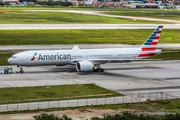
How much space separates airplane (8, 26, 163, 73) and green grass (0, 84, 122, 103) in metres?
11.8

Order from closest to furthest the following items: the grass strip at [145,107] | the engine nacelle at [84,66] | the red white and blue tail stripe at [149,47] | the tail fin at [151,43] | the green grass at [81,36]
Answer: the grass strip at [145,107] → the engine nacelle at [84,66] → the red white and blue tail stripe at [149,47] → the tail fin at [151,43] → the green grass at [81,36]

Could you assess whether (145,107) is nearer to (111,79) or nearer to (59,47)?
(111,79)

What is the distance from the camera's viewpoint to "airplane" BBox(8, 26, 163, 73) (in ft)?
218

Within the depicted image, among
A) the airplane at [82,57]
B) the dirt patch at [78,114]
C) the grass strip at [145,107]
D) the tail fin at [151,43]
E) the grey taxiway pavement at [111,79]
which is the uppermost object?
the tail fin at [151,43]

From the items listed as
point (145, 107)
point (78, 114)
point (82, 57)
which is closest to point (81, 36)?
point (82, 57)

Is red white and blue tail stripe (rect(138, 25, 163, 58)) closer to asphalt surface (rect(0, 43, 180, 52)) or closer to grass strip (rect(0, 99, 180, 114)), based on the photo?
grass strip (rect(0, 99, 180, 114))

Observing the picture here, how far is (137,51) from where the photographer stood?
73.0 m

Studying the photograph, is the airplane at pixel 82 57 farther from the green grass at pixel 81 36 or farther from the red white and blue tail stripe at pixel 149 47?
the green grass at pixel 81 36

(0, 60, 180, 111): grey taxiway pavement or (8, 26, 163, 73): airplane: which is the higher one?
(8, 26, 163, 73): airplane

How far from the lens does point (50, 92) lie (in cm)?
5191

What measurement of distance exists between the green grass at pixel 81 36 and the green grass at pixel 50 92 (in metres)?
55.2

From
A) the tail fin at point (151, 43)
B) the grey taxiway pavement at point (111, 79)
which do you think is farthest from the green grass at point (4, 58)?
the tail fin at point (151, 43)

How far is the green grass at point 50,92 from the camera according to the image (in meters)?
48.8

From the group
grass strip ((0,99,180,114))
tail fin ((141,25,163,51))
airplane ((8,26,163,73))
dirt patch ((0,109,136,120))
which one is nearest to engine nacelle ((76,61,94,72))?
airplane ((8,26,163,73))
